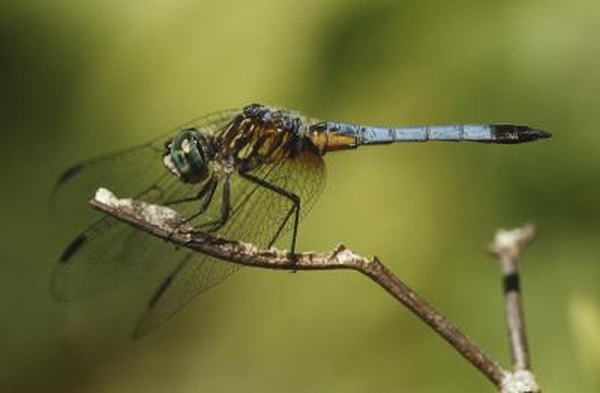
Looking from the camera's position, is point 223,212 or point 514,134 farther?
point 514,134

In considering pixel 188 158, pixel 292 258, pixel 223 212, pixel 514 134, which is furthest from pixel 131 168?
pixel 292 258

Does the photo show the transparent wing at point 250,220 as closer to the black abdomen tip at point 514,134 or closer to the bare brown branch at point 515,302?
the black abdomen tip at point 514,134

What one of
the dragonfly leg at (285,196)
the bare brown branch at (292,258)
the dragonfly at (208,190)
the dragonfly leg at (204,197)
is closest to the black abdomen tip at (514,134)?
the dragonfly at (208,190)

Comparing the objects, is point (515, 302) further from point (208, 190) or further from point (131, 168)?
point (131, 168)

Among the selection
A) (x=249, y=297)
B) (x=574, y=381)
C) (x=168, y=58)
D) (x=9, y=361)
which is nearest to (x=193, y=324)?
(x=249, y=297)

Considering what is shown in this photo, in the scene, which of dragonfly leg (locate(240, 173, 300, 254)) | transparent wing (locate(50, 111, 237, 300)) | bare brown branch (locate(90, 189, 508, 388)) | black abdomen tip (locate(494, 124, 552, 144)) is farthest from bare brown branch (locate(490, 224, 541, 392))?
transparent wing (locate(50, 111, 237, 300))

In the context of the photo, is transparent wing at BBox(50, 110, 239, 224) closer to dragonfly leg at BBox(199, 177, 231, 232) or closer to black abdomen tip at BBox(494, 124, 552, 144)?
dragonfly leg at BBox(199, 177, 231, 232)
